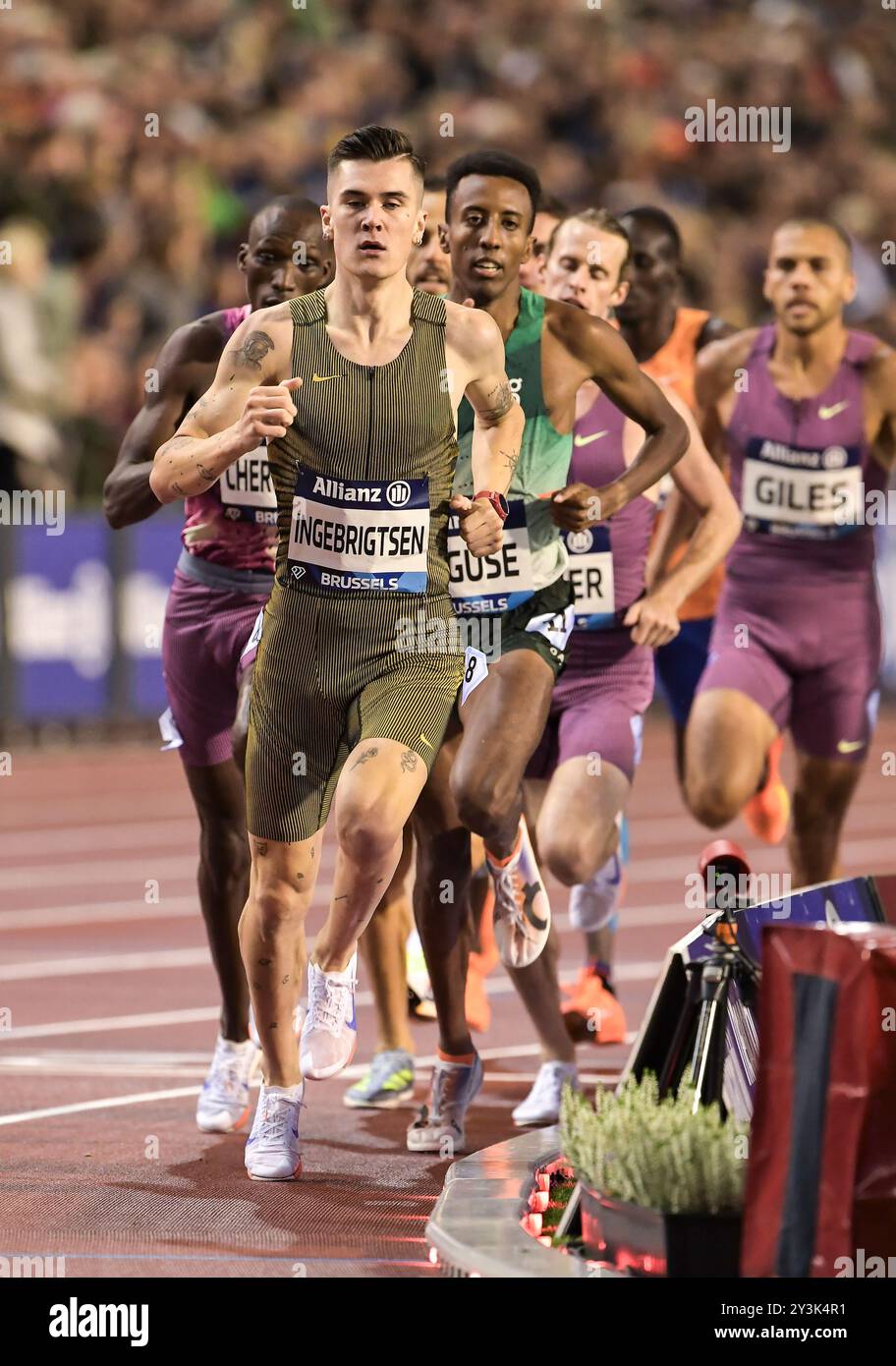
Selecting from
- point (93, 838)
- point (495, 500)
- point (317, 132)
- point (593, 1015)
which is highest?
point (317, 132)

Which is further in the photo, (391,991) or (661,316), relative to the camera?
(661,316)

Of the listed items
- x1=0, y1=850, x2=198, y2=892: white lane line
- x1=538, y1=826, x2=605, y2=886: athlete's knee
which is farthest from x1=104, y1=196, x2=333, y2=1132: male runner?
x1=0, y1=850, x2=198, y2=892: white lane line

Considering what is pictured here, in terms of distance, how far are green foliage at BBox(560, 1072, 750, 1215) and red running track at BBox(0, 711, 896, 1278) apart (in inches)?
25.5

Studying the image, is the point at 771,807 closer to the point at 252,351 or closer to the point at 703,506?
the point at 703,506

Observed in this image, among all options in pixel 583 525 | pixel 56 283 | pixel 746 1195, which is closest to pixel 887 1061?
pixel 746 1195

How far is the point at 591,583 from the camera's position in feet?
26.2

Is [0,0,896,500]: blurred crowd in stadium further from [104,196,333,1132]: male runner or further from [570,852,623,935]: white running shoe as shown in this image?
[104,196,333,1132]: male runner

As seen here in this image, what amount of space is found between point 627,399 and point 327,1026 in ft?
7.19

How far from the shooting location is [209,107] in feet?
58.0

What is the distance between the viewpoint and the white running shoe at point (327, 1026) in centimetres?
582

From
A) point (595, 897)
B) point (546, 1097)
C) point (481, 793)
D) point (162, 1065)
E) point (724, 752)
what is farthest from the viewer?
point (595, 897)

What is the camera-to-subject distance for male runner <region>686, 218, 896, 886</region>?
8508 millimetres

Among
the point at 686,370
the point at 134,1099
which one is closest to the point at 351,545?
the point at 134,1099
